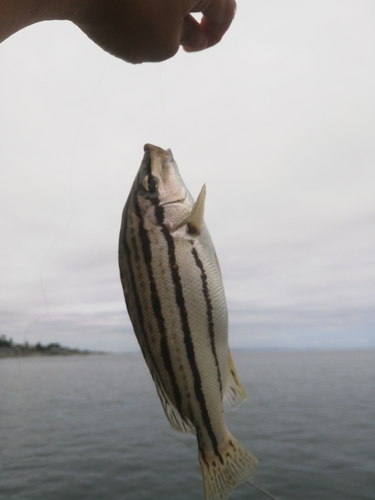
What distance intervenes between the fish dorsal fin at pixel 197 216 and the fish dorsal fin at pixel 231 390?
0.82m

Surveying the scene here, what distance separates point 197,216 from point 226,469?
153cm

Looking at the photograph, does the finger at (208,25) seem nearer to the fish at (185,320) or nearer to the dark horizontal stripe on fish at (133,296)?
the fish at (185,320)

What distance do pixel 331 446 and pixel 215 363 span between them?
19.5 meters

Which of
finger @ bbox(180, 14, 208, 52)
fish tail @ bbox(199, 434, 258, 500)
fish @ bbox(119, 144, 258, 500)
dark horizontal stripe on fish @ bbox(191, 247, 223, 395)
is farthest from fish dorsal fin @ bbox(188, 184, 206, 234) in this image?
fish tail @ bbox(199, 434, 258, 500)

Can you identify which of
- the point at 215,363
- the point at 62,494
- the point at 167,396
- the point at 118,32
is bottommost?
the point at 62,494

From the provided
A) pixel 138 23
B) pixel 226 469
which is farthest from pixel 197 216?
pixel 226 469

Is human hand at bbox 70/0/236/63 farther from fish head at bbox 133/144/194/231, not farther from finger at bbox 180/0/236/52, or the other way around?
fish head at bbox 133/144/194/231

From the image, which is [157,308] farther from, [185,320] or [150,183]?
[150,183]

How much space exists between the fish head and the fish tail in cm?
142

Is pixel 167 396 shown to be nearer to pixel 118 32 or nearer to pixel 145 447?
pixel 118 32

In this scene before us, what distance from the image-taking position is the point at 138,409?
31609mm

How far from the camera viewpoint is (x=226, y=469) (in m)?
2.44

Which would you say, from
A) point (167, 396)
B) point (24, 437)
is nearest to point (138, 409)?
point (24, 437)

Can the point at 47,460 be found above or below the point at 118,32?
below
